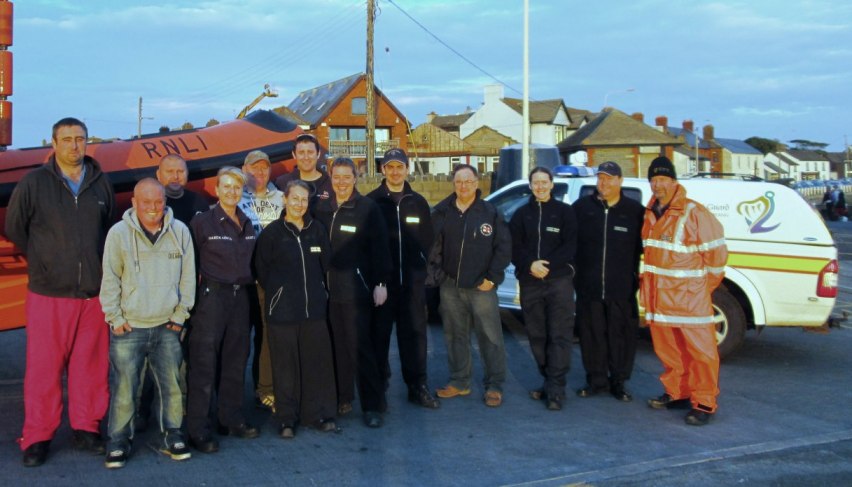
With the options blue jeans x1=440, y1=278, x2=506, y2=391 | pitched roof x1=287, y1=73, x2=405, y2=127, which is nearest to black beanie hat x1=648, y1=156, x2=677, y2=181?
blue jeans x1=440, y1=278, x2=506, y2=391

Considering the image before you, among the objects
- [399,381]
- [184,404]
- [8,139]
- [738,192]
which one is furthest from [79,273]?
[738,192]

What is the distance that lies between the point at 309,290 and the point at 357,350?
68 cm

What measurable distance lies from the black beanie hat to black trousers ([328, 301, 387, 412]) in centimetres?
246

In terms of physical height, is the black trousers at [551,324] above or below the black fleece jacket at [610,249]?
below

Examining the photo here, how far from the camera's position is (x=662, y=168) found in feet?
20.2

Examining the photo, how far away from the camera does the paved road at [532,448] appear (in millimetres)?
4730

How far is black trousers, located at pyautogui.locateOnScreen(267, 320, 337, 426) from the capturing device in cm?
548

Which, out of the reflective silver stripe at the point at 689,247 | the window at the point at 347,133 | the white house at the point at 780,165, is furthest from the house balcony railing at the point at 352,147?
the white house at the point at 780,165

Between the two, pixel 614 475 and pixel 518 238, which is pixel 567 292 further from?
pixel 614 475

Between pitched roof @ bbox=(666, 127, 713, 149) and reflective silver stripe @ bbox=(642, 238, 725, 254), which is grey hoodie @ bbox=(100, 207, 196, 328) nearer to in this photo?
reflective silver stripe @ bbox=(642, 238, 725, 254)

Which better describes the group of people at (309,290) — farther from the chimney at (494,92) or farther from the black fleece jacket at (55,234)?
the chimney at (494,92)

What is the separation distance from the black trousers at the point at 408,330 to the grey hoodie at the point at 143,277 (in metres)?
1.68

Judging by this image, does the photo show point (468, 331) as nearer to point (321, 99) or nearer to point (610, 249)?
point (610, 249)

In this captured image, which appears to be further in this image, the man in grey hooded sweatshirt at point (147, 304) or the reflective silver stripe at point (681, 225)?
the reflective silver stripe at point (681, 225)
